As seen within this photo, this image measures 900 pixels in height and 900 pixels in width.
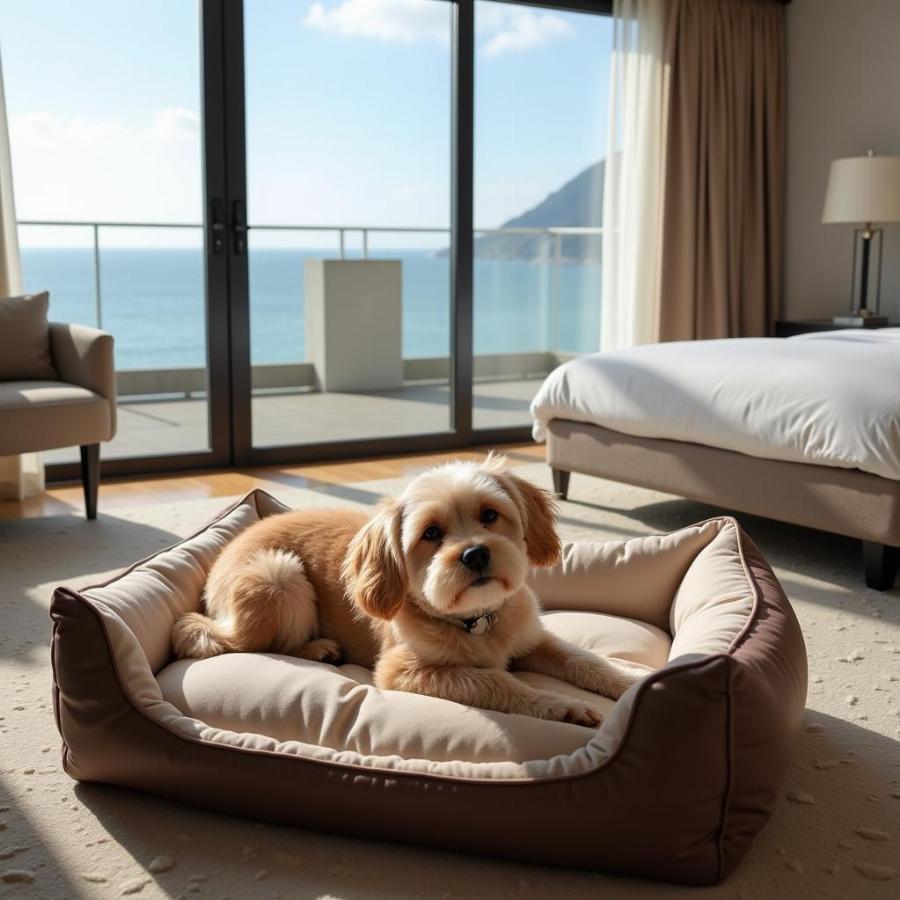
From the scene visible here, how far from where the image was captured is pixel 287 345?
204 inches

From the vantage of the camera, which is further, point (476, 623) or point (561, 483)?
point (561, 483)

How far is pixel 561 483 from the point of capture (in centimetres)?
431

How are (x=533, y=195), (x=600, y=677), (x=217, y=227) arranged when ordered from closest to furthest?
(x=600, y=677), (x=217, y=227), (x=533, y=195)

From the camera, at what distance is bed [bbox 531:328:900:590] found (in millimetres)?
3139

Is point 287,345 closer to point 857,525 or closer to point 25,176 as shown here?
point 25,176

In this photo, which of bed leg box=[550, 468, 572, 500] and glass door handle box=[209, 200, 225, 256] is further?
glass door handle box=[209, 200, 225, 256]

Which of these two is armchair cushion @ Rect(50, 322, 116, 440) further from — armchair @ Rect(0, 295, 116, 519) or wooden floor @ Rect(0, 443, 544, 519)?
wooden floor @ Rect(0, 443, 544, 519)

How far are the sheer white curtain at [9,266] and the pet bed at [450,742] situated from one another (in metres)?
2.34

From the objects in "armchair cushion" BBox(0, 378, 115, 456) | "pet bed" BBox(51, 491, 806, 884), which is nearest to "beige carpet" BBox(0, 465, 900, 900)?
"pet bed" BBox(51, 491, 806, 884)

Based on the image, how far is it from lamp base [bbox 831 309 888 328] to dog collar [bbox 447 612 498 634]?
4.09 m

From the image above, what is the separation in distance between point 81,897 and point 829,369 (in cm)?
256

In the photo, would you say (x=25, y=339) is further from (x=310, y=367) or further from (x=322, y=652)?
(x=322, y=652)

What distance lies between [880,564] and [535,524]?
160 cm

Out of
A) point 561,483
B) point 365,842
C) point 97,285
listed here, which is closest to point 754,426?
point 561,483
